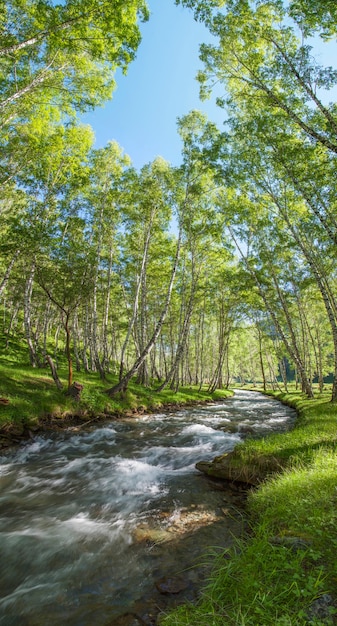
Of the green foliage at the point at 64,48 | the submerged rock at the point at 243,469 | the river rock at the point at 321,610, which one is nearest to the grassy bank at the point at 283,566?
the river rock at the point at 321,610

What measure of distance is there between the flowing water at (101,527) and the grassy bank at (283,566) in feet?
1.94

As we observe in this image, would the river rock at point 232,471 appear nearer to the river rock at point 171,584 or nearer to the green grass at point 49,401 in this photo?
the river rock at point 171,584

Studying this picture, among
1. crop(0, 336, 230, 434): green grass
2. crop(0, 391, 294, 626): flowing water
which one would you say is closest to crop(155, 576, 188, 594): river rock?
crop(0, 391, 294, 626): flowing water

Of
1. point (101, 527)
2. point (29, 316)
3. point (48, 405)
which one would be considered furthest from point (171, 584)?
point (29, 316)

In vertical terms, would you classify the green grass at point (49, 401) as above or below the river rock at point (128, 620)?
above

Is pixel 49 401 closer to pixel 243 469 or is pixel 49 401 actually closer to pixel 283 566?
pixel 243 469

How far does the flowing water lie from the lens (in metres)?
3.79

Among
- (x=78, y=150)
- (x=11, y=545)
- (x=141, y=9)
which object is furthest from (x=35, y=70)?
(x=11, y=545)

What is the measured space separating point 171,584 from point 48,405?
34.3ft

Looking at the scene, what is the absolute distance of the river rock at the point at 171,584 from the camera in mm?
3785

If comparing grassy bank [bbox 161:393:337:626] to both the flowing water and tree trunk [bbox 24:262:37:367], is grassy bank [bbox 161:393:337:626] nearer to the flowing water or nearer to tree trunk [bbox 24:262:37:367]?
the flowing water

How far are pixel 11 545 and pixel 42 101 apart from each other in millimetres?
20329

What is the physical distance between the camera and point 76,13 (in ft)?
37.7

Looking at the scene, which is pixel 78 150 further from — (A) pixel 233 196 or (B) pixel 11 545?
(B) pixel 11 545
